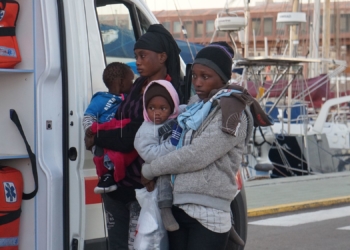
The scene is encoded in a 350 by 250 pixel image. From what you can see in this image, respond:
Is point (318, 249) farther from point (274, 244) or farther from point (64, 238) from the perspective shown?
point (64, 238)

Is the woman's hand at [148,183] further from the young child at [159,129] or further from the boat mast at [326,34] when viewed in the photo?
the boat mast at [326,34]

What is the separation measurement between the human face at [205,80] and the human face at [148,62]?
1.21 ft

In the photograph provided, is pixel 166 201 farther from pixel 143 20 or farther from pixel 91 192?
pixel 143 20

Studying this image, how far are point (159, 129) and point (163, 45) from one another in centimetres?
58

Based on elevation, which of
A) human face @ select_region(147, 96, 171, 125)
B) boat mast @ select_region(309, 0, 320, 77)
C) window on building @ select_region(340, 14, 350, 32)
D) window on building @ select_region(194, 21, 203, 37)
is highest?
window on building @ select_region(340, 14, 350, 32)

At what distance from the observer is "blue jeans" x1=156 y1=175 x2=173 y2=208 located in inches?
149

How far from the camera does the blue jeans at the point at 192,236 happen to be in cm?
371

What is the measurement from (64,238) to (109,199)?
341 mm

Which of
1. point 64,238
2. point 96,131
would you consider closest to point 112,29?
point 96,131

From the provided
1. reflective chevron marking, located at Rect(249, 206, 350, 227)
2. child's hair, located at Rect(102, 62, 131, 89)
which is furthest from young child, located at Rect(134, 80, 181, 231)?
reflective chevron marking, located at Rect(249, 206, 350, 227)

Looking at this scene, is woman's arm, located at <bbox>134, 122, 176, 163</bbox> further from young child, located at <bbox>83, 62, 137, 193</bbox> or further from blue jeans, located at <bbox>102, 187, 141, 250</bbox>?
blue jeans, located at <bbox>102, 187, 141, 250</bbox>

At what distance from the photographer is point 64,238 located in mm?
4277

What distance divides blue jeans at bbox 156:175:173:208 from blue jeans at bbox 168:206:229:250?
0.06 metres

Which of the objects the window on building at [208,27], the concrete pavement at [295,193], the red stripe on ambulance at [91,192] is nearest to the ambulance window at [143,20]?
the red stripe on ambulance at [91,192]
